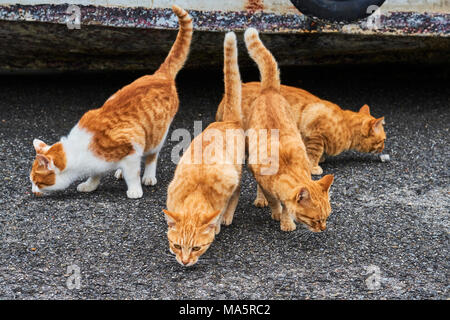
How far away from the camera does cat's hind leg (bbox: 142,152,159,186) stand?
4730mm

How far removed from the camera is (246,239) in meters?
3.86

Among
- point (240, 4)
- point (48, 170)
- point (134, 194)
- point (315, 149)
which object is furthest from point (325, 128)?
point (48, 170)

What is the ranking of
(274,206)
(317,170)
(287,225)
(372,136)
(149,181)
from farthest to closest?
(372,136) < (317,170) < (149,181) < (274,206) < (287,225)

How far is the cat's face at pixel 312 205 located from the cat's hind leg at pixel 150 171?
4.48ft

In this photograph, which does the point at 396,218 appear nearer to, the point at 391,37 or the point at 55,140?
the point at 391,37

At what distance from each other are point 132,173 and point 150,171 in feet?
1.08

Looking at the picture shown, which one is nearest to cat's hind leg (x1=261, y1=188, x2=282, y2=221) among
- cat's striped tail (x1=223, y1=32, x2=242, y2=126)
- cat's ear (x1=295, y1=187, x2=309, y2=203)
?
cat's ear (x1=295, y1=187, x2=309, y2=203)

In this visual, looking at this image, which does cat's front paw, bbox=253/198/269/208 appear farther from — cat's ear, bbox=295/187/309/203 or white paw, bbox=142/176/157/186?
white paw, bbox=142/176/157/186

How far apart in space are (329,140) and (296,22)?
105cm

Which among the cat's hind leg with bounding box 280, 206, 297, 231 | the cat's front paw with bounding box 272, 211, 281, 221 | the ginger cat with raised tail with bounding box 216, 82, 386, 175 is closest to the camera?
the cat's hind leg with bounding box 280, 206, 297, 231

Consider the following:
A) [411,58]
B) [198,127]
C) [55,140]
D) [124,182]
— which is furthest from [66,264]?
[411,58]

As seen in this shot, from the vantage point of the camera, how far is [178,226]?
3428 millimetres

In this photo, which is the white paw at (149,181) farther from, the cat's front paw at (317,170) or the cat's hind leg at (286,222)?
the cat's front paw at (317,170)

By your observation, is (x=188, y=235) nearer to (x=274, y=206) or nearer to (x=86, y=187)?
(x=274, y=206)
